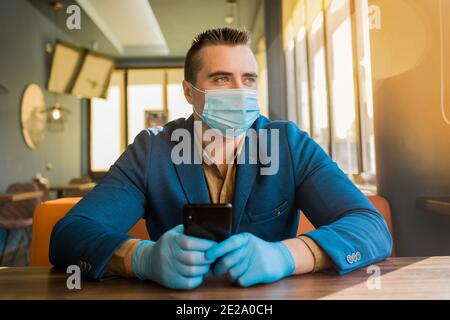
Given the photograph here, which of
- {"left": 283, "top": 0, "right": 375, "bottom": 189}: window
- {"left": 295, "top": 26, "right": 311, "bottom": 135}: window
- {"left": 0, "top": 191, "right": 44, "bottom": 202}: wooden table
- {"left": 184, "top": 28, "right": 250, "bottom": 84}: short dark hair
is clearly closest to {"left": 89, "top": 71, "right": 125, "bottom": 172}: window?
{"left": 0, "top": 191, "right": 44, "bottom": 202}: wooden table

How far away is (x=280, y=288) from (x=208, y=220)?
0.56 feet

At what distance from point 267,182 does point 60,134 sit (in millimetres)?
5473

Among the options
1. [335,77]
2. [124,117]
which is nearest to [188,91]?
[335,77]

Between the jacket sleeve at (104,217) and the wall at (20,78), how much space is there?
3.70 m

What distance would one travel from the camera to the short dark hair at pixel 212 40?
115cm

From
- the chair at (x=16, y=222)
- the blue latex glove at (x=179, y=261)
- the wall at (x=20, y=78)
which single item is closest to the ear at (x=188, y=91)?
the blue latex glove at (x=179, y=261)

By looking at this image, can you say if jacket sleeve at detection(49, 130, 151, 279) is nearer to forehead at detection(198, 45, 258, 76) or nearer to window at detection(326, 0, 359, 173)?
forehead at detection(198, 45, 258, 76)

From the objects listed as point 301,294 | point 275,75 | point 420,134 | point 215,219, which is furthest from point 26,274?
point 275,75

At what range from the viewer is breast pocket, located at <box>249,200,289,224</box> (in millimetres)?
1029

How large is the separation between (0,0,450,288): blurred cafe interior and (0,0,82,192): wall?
0.07ft

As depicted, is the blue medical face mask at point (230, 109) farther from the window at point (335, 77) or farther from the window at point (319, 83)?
the window at point (319, 83)

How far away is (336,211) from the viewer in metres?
0.91

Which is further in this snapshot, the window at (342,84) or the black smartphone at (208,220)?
the window at (342,84)

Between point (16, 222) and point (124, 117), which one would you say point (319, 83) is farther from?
point (124, 117)
